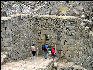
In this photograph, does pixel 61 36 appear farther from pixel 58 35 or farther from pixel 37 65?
pixel 37 65

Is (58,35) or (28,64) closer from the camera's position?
(28,64)

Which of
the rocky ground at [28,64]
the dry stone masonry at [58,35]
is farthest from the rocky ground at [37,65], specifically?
the dry stone masonry at [58,35]

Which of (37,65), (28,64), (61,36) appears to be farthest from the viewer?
(61,36)

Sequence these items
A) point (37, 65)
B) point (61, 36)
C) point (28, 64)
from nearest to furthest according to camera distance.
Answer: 1. point (37, 65)
2. point (28, 64)
3. point (61, 36)

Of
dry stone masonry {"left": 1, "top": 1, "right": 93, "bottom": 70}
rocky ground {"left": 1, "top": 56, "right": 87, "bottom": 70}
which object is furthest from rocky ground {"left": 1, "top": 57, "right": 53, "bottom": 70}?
dry stone masonry {"left": 1, "top": 1, "right": 93, "bottom": 70}

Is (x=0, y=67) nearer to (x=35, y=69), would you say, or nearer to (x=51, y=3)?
(x=35, y=69)

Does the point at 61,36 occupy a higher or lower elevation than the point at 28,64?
higher

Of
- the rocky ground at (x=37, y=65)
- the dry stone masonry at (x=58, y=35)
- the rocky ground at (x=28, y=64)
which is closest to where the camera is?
the rocky ground at (x=28, y=64)

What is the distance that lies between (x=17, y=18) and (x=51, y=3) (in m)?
6.65

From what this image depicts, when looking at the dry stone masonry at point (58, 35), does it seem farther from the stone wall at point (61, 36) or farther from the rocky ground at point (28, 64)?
the rocky ground at point (28, 64)

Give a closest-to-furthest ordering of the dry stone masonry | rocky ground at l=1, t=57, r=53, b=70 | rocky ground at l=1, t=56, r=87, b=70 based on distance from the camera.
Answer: rocky ground at l=1, t=57, r=53, b=70 < rocky ground at l=1, t=56, r=87, b=70 < the dry stone masonry

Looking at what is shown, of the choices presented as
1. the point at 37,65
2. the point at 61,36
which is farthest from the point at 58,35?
the point at 37,65

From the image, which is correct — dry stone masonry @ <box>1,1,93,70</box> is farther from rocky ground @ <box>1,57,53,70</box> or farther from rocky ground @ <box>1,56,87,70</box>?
rocky ground @ <box>1,57,53,70</box>

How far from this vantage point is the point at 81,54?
62.3 feet
